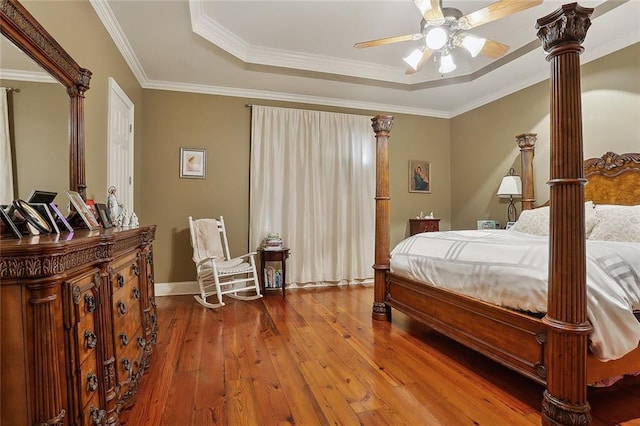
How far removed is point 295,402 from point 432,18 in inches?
102

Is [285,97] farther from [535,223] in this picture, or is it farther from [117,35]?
[535,223]

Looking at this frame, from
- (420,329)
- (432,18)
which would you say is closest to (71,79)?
(432,18)

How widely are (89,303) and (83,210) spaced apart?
0.70m

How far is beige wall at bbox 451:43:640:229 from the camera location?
294 cm

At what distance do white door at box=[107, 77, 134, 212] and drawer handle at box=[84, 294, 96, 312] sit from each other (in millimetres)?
1765

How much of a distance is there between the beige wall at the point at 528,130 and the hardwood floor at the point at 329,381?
234 cm

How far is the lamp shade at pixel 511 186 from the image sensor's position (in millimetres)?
3806

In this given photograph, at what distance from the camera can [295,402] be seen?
66.5 inches

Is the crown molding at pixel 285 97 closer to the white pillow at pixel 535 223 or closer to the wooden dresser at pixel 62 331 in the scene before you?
the white pillow at pixel 535 223

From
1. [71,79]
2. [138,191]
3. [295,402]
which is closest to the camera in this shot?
[295,402]

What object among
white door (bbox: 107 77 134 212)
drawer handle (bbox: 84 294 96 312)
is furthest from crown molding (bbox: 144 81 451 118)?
drawer handle (bbox: 84 294 96 312)

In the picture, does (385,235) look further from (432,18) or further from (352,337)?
(432,18)

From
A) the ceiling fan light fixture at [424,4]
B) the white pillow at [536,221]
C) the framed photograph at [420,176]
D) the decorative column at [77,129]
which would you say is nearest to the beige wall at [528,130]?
the framed photograph at [420,176]

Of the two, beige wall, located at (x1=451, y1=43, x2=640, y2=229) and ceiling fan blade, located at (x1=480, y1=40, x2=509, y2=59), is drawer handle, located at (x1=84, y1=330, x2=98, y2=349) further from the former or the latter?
beige wall, located at (x1=451, y1=43, x2=640, y2=229)
